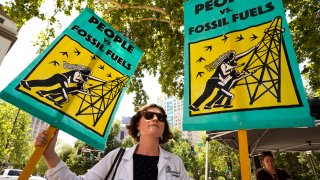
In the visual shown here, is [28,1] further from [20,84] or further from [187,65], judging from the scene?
[187,65]

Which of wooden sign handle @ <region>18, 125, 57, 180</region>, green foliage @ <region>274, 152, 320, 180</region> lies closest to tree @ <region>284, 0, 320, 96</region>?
wooden sign handle @ <region>18, 125, 57, 180</region>

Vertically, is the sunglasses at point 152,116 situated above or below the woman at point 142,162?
above

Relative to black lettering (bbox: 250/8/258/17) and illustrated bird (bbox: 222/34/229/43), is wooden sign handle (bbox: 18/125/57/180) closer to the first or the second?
illustrated bird (bbox: 222/34/229/43)

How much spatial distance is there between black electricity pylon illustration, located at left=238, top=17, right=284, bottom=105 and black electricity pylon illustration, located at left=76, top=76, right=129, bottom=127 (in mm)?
1702

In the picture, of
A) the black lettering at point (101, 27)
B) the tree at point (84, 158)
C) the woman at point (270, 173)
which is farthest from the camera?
A: the tree at point (84, 158)

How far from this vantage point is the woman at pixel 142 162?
221 cm

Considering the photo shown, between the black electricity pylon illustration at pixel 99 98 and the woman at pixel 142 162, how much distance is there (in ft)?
1.93

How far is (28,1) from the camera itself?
7949 mm

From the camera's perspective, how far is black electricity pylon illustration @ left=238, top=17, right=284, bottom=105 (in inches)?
93.6

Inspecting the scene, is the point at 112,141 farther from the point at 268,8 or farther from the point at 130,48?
the point at 268,8

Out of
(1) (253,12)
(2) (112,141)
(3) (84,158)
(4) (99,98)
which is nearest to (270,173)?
(1) (253,12)

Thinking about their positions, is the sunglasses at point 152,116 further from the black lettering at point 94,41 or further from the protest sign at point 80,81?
the black lettering at point 94,41

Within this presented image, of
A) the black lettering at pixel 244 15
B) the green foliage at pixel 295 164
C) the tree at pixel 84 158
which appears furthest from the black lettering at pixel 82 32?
the tree at pixel 84 158

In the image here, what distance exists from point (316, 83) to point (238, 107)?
762 cm
